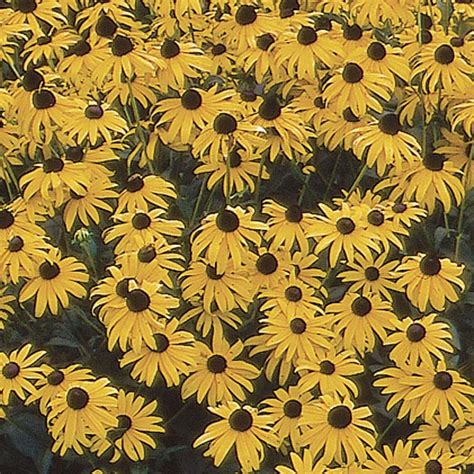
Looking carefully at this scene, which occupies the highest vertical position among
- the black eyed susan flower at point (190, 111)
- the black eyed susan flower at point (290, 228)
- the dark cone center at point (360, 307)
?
the black eyed susan flower at point (190, 111)

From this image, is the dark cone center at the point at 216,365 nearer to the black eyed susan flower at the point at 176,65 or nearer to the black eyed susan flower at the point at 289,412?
the black eyed susan flower at the point at 289,412

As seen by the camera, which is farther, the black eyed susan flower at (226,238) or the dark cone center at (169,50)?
the dark cone center at (169,50)

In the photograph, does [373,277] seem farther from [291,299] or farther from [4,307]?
[4,307]

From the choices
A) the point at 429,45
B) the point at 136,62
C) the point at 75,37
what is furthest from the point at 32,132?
the point at 429,45

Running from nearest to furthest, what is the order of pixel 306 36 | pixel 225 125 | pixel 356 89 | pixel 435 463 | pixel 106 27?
pixel 435 463, pixel 225 125, pixel 356 89, pixel 306 36, pixel 106 27

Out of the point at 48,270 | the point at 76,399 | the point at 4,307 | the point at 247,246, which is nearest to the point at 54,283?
the point at 48,270

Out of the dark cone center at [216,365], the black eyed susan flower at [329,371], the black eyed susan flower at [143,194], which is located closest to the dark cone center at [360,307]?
the black eyed susan flower at [329,371]
